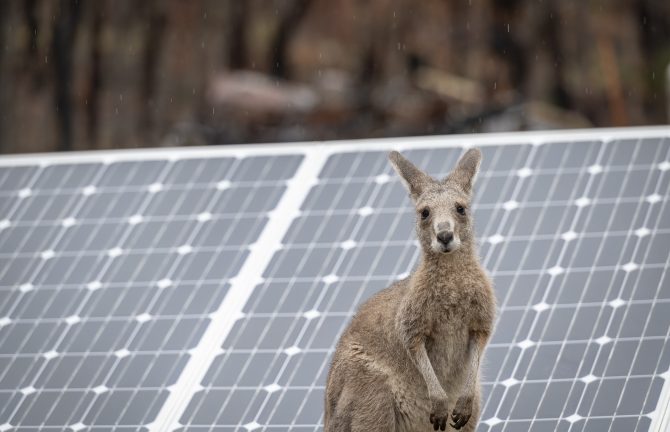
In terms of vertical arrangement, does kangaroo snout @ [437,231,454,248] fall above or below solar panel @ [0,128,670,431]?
above

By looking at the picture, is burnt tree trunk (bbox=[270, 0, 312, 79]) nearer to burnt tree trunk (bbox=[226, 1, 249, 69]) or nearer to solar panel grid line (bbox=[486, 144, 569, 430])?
burnt tree trunk (bbox=[226, 1, 249, 69])

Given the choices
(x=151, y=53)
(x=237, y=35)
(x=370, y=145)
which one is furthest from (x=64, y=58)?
(x=370, y=145)

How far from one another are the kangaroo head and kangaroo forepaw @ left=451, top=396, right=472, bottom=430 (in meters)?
0.75

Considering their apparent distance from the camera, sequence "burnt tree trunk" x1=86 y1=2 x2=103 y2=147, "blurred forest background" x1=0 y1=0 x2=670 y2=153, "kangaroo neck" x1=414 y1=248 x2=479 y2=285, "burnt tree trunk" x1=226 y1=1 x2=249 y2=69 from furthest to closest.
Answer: "burnt tree trunk" x1=226 y1=1 x2=249 y2=69 < "burnt tree trunk" x1=86 y1=2 x2=103 y2=147 < "blurred forest background" x1=0 y1=0 x2=670 y2=153 < "kangaroo neck" x1=414 y1=248 x2=479 y2=285

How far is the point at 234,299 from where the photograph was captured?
31.4 ft

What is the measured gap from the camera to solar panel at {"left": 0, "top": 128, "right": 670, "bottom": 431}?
8711 mm

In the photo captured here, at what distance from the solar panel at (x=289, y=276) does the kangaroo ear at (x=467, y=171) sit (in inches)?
56.3

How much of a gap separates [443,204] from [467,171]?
0.33 metres

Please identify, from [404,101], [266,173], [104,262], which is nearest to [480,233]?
[266,173]

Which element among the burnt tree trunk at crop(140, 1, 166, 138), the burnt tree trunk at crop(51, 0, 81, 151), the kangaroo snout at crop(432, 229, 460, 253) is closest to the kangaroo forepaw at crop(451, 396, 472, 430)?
the kangaroo snout at crop(432, 229, 460, 253)

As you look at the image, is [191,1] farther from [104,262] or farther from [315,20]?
[104,262]

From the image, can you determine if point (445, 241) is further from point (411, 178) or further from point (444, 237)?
point (411, 178)

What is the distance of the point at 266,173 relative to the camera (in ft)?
35.3

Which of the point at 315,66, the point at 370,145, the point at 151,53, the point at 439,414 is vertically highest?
the point at 439,414
